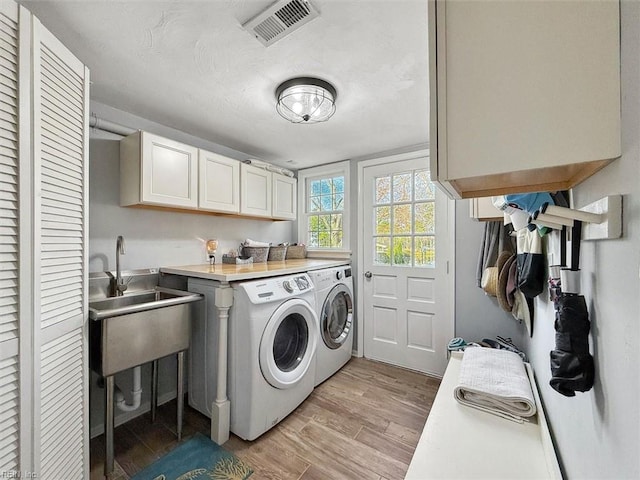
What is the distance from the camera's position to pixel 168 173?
6.23 ft

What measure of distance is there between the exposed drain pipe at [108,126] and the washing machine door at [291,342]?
1.62 m

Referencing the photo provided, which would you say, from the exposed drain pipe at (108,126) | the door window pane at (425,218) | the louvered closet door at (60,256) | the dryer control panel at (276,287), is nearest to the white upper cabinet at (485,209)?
the door window pane at (425,218)

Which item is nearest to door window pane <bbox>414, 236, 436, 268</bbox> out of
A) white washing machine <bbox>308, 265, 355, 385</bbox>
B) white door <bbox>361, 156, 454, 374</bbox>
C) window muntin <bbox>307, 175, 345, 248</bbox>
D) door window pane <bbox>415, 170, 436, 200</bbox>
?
white door <bbox>361, 156, 454, 374</bbox>

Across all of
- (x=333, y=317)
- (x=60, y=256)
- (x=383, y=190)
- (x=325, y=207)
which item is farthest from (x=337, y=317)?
(x=60, y=256)

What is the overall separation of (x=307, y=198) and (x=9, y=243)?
8.67 ft

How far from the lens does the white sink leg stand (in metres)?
1.68

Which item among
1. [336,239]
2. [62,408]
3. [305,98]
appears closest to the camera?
[62,408]

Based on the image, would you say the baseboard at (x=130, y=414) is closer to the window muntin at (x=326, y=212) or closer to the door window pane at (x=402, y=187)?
the window muntin at (x=326, y=212)

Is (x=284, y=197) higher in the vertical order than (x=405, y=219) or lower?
higher

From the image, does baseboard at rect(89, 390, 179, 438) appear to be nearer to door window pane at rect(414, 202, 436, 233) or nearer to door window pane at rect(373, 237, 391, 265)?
door window pane at rect(373, 237, 391, 265)

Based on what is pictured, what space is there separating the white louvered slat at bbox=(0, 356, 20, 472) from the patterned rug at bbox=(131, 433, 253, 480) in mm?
710

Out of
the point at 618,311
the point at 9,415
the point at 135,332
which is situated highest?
the point at 618,311

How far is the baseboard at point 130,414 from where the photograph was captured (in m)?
1.77

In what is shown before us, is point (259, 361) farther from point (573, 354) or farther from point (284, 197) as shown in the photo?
point (284, 197)
